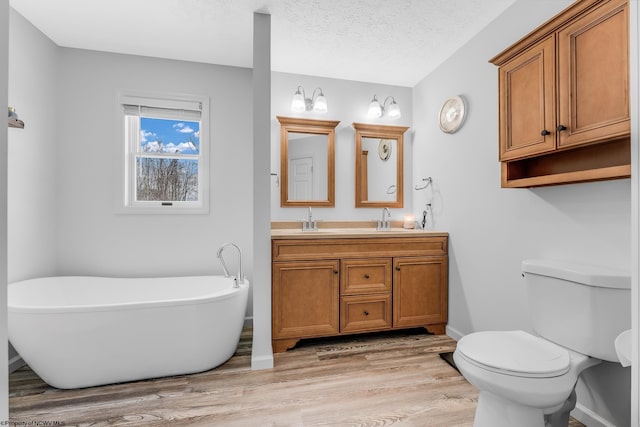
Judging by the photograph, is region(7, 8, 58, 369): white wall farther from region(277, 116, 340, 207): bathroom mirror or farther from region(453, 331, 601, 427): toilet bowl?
region(453, 331, 601, 427): toilet bowl

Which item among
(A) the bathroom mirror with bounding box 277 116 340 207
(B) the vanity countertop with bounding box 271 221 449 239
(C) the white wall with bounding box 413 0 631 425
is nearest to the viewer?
(C) the white wall with bounding box 413 0 631 425

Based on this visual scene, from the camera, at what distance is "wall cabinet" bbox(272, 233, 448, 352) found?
237 centimetres

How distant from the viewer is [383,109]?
10.6 feet

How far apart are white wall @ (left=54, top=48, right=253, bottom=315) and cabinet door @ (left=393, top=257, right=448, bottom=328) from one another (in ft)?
4.61

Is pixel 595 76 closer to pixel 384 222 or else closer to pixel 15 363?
pixel 384 222

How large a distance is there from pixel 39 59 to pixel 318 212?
101 inches

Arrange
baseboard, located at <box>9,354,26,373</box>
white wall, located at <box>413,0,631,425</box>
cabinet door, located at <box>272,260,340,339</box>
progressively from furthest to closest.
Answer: cabinet door, located at <box>272,260,340,339</box>, baseboard, located at <box>9,354,26,373</box>, white wall, located at <box>413,0,631,425</box>

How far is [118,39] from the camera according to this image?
99.4 inches

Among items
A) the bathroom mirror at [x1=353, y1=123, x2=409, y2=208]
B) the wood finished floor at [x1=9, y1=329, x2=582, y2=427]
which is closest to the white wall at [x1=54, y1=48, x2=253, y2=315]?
the wood finished floor at [x1=9, y1=329, x2=582, y2=427]

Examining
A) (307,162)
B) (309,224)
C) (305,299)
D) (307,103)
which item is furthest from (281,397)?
(307,103)

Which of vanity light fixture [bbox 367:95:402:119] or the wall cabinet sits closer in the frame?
the wall cabinet

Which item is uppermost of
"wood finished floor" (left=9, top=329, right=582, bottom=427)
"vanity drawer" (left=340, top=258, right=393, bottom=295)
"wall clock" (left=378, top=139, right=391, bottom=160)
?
"wall clock" (left=378, top=139, right=391, bottom=160)

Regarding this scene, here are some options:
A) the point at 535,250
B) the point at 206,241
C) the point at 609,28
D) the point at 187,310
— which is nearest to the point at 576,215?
the point at 535,250

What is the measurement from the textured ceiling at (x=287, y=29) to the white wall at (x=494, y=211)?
10.3 inches
